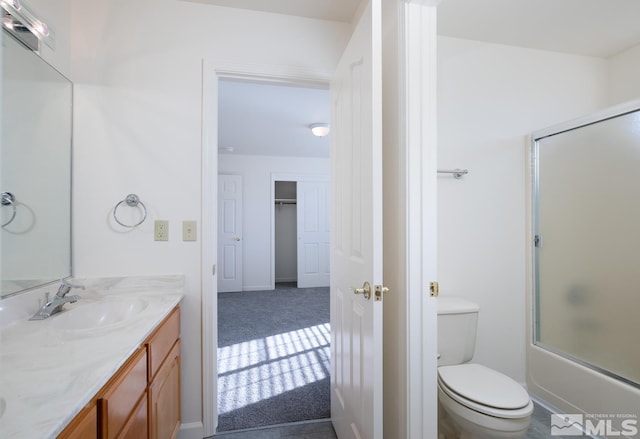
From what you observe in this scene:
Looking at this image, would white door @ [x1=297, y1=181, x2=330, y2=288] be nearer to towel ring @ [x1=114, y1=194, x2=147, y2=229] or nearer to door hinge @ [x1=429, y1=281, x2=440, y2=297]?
towel ring @ [x1=114, y1=194, x2=147, y2=229]

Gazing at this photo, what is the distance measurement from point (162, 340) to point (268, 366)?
1.38 m

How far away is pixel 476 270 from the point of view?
6.26ft

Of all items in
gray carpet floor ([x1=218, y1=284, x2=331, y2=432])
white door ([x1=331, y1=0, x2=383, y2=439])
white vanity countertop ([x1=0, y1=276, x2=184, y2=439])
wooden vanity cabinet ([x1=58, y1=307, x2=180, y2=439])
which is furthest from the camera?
gray carpet floor ([x1=218, y1=284, x2=331, y2=432])

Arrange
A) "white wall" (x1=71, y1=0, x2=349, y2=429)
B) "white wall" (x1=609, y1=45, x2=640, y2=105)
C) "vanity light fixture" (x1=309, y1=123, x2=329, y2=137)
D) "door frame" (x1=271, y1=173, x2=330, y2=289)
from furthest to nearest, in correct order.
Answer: "door frame" (x1=271, y1=173, x2=330, y2=289) → "vanity light fixture" (x1=309, y1=123, x2=329, y2=137) → "white wall" (x1=609, y1=45, x2=640, y2=105) → "white wall" (x1=71, y1=0, x2=349, y2=429)

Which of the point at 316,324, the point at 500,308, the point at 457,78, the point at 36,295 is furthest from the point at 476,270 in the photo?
the point at 36,295

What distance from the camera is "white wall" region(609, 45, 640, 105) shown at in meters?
1.94

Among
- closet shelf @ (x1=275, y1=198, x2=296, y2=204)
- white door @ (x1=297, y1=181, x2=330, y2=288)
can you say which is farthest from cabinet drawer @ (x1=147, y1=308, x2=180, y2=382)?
closet shelf @ (x1=275, y1=198, x2=296, y2=204)

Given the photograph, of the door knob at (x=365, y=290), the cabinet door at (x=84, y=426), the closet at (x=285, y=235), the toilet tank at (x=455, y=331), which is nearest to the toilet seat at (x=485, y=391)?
the toilet tank at (x=455, y=331)

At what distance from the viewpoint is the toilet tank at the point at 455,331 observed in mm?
1607

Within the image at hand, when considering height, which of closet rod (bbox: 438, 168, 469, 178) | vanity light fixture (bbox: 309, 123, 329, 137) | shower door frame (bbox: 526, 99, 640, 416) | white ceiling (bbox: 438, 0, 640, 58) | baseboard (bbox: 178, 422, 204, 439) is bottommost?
baseboard (bbox: 178, 422, 204, 439)

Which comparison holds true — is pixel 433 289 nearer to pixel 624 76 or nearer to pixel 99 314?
pixel 99 314

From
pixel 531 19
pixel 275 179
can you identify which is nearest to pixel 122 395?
pixel 531 19

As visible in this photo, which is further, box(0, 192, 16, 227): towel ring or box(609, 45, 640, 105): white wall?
box(609, 45, 640, 105): white wall

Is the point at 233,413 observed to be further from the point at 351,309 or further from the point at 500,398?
the point at 500,398
